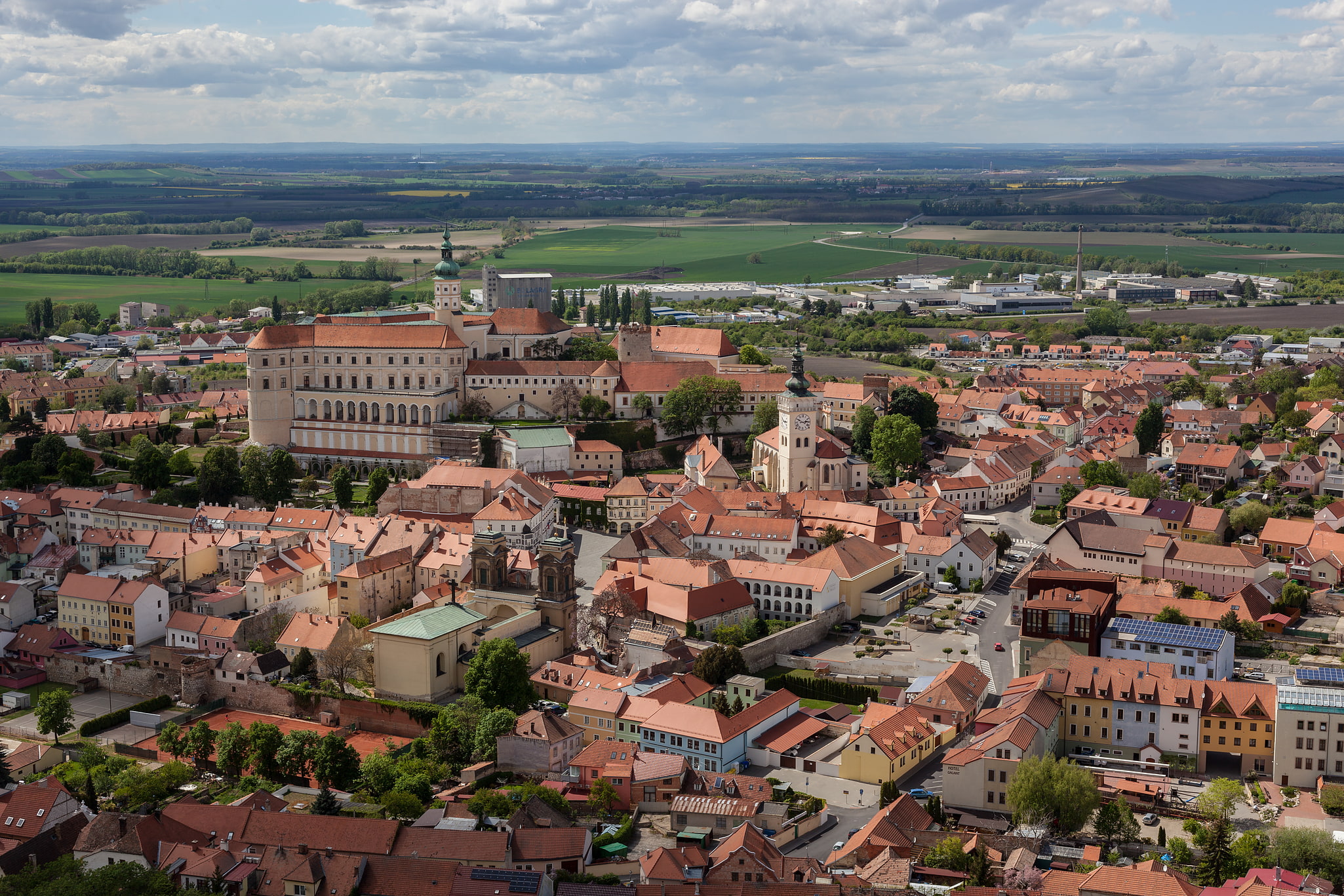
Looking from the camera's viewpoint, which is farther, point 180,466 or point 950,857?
point 180,466

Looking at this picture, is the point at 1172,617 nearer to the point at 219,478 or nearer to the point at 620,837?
the point at 620,837

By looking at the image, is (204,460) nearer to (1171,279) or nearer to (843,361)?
(843,361)

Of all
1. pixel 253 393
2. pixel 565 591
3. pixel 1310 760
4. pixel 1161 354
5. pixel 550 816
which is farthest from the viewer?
pixel 1161 354

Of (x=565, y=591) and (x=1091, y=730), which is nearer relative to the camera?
(x=1091, y=730)

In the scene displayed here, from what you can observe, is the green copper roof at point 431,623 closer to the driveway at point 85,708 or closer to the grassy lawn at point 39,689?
the driveway at point 85,708

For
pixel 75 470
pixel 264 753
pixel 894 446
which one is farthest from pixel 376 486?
pixel 264 753

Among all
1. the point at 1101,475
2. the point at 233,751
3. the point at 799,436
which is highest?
the point at 799,436

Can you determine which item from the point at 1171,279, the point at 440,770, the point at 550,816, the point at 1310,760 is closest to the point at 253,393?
the point at 440,770
